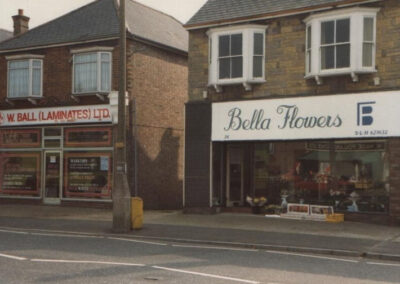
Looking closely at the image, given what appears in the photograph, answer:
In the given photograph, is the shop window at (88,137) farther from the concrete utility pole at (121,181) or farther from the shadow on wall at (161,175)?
the concrete utility pole at (121,181)

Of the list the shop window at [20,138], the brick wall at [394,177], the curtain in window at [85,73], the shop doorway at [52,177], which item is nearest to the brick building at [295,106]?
the brick wall at [394,177]

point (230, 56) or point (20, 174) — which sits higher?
point (230, 56)

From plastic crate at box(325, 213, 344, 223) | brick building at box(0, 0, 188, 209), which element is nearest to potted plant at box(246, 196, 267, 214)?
plastic crate at box(325, 213, 344, 223)

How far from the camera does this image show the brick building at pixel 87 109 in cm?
2225

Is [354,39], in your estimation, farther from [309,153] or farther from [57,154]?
[57,154]

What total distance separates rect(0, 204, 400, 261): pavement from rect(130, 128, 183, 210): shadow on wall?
92.4 inches

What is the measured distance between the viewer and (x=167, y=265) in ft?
32.6

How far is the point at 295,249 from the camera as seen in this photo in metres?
12.0

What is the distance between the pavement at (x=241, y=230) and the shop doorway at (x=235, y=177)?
1.16 meters

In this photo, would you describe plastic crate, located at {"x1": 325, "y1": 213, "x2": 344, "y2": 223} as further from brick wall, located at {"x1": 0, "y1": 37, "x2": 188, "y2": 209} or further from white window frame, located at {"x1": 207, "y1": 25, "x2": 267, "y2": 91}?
brick wall, located at {"x1": 0, "y1": 37, "x2": 188, "y2": 209}

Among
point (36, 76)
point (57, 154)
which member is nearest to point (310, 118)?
point (57, 154)

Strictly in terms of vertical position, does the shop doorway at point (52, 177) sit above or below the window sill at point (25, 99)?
below

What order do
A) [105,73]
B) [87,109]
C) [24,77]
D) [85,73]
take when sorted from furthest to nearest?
[24,77] → [85,73] → [87,109] → [105,73]

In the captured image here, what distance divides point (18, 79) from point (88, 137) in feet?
14.8
